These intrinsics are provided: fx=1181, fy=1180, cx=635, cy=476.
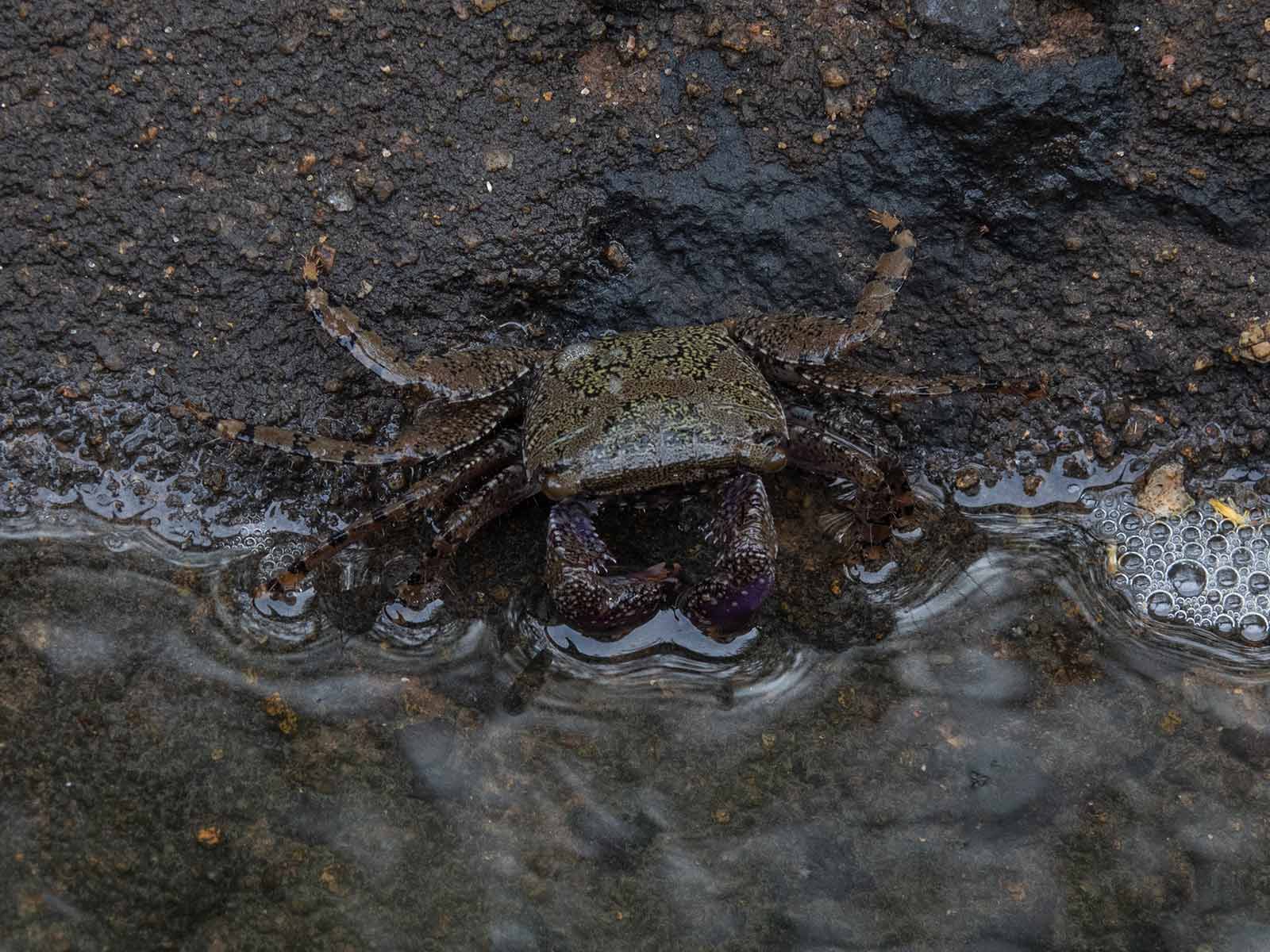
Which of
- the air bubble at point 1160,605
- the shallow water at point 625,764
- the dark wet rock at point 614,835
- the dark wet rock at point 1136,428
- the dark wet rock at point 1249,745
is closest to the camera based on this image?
the shallow water at point 625,764

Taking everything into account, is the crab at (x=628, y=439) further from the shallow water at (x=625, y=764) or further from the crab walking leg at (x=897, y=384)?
the shallow water at (x=625, y=764)

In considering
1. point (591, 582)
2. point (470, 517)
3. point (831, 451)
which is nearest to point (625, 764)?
point (591, 582)

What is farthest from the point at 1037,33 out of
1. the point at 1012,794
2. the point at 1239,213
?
the point at 1012,794

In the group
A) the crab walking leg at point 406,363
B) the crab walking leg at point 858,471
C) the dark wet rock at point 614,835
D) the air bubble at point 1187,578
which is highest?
the crab walking leg at point 406,363

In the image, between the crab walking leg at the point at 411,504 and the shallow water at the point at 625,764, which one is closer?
the shallow water at the point at 625,764

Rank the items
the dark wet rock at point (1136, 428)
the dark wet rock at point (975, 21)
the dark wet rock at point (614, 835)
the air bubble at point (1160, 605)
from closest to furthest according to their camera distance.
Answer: the dark wet rock at point (614, 835)
the dark wet rock at point (975, 21)
the air bubble at point (1160, 605)
the dark wet rock at point (1136, 428)

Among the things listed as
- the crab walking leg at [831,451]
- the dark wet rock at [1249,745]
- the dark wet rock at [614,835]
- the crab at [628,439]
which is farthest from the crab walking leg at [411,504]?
the dark wet rock at [1249,745]

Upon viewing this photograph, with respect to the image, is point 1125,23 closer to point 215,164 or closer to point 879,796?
point 879,796
